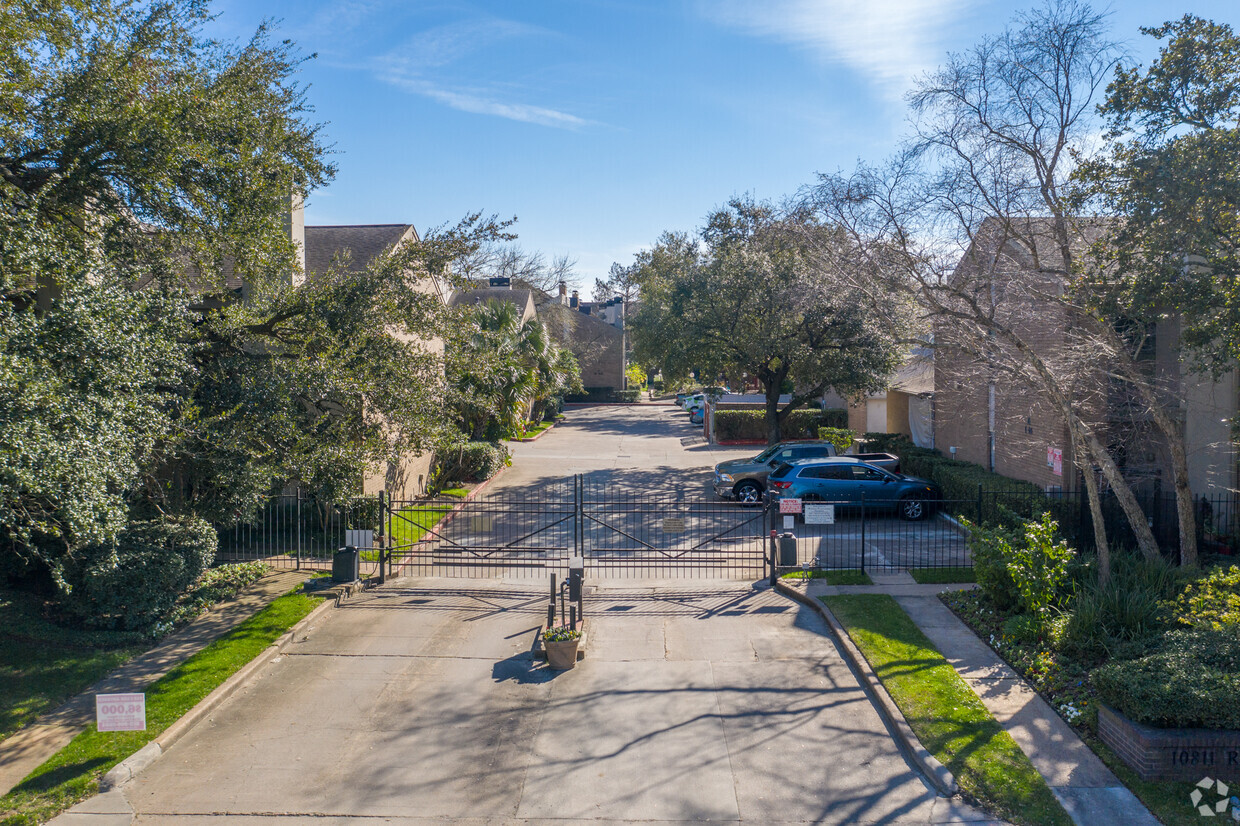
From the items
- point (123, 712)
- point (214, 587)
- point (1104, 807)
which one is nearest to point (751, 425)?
point (214, 587)

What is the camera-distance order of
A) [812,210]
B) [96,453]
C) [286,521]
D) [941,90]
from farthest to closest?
1. [286,521]
2. [812,210]
3. [941,90]
4. [96,453]

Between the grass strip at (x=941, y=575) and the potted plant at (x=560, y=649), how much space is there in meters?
6.56

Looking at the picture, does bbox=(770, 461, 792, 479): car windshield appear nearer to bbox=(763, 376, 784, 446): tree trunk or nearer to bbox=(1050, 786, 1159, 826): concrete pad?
bbox=(763, 376, 784, 446): tree trunk

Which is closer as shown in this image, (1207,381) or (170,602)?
(170,602)

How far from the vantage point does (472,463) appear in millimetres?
24188

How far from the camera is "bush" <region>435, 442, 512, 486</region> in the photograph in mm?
22859

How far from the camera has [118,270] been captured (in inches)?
413

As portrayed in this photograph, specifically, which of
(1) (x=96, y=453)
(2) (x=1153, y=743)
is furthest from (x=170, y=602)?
(2) (x=1153, y=743)

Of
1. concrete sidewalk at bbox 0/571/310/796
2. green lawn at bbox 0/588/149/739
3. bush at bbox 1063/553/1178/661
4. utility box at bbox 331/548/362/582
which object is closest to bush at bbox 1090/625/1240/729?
bush at bbox 1063/553/1178/661

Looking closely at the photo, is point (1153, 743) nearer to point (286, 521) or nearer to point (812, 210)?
point (812, 210)

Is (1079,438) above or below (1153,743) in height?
above

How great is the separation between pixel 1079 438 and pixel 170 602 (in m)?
13.3

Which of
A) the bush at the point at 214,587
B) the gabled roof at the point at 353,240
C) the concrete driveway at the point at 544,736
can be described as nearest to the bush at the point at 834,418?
the gabled roof at the point at 353,240

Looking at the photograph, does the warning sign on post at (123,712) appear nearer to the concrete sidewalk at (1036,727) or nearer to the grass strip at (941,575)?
the concrete sidewalk at (1036,727)
